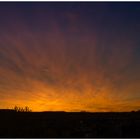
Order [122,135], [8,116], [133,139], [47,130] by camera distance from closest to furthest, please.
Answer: [133,139] → [122,135] → [47,130] → [8,116]

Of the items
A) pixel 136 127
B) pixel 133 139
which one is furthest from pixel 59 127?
pixel 133 139

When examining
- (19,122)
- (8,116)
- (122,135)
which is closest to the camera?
(122,135)

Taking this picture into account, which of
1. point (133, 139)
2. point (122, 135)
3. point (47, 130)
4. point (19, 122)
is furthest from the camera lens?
point (19, 122)

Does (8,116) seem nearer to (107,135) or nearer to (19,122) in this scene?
(19,122)

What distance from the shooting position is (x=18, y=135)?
61.6 ft

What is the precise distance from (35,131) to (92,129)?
3241mm

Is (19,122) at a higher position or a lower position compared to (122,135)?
higher

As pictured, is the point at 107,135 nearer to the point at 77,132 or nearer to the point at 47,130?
the point at 77,132

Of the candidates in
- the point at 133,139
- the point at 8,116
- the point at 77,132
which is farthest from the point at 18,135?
the point at 8,116

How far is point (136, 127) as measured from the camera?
20.9 meters

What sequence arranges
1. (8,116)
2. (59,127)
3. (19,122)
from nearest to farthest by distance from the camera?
1. (59,127)
2. (19,122)
3. (8,116)

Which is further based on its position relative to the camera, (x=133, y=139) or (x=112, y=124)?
(x=112, y=124)

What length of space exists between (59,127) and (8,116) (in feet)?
23.0

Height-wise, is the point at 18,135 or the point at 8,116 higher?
the point at 8,116
